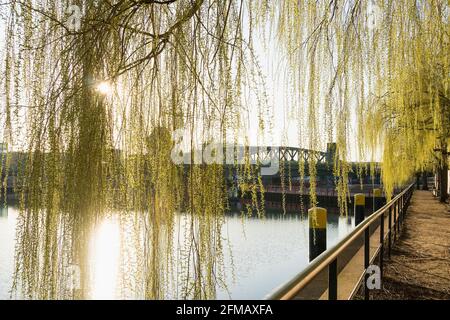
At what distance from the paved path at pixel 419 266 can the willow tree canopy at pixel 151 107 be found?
365 cm

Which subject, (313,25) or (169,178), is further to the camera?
(313,25)

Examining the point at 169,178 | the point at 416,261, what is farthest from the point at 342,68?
the point at 416,261

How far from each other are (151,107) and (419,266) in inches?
237

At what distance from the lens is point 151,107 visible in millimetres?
1925

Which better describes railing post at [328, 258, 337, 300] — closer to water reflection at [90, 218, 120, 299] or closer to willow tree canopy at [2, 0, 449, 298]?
willow tree canopy at [2, 0, 449, 298]

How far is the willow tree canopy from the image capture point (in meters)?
1.73

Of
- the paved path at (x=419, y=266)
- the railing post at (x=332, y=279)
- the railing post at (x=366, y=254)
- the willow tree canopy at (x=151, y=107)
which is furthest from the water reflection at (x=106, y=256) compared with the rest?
the paved path at (x=419, y=266)

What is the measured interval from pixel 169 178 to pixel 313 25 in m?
0.93

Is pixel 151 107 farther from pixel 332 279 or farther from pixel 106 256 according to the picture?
pixel 332 279

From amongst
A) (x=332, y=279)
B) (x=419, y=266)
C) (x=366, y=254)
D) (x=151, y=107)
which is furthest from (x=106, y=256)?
(x=419, y=266)

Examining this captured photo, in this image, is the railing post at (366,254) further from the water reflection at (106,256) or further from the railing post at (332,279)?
the water reflection at (106,256)

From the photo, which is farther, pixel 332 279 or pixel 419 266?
pixel 419 266

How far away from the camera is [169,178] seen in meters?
1.82

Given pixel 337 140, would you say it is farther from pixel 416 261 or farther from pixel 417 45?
pixel 416 261
